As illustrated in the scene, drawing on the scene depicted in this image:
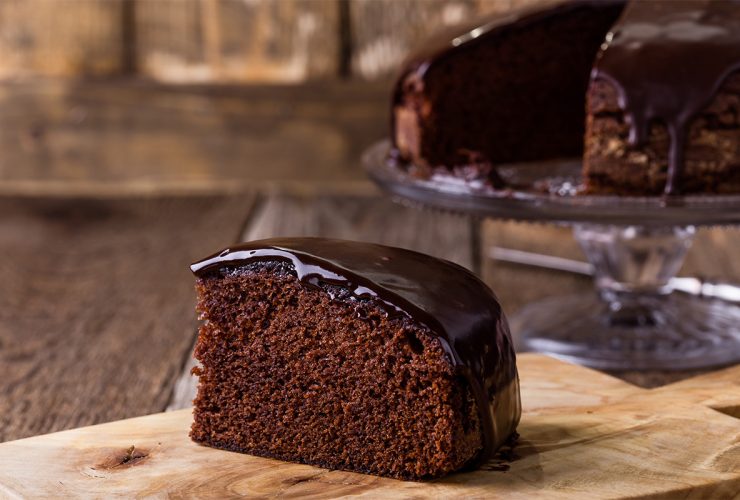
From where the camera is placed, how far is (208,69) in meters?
3.07

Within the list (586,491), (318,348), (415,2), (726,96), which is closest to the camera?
(586,491)

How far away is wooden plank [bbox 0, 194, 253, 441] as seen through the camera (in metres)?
1.70

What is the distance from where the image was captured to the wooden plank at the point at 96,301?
1696mm

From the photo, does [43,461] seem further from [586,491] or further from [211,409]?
[586,491]

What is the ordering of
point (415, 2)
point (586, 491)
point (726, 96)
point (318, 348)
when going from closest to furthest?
point (586, 491)
point (318, 348)
point (726, 96)
point (415, 2)

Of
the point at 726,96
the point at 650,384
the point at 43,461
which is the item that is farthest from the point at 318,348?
the point at 726,96

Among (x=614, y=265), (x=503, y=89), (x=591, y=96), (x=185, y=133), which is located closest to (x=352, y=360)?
(x=591, y=96)

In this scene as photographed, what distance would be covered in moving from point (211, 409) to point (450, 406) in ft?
0.95

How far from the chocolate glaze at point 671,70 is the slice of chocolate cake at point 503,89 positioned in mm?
319

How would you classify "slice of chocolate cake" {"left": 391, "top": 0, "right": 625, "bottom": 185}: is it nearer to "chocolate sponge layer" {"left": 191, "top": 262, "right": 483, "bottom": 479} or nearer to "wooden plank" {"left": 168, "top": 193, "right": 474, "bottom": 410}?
"wooden plank" {"left": 168, "top": 193, "right": 474, "bottom": 410}

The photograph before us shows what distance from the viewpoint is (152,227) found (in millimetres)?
2801

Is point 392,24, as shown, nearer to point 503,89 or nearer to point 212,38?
point 212,38

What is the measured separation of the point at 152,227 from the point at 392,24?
2.61 ft

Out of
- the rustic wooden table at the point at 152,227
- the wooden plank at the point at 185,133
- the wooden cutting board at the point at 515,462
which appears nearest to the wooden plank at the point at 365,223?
the rustic wooden table at the point at 152,227
